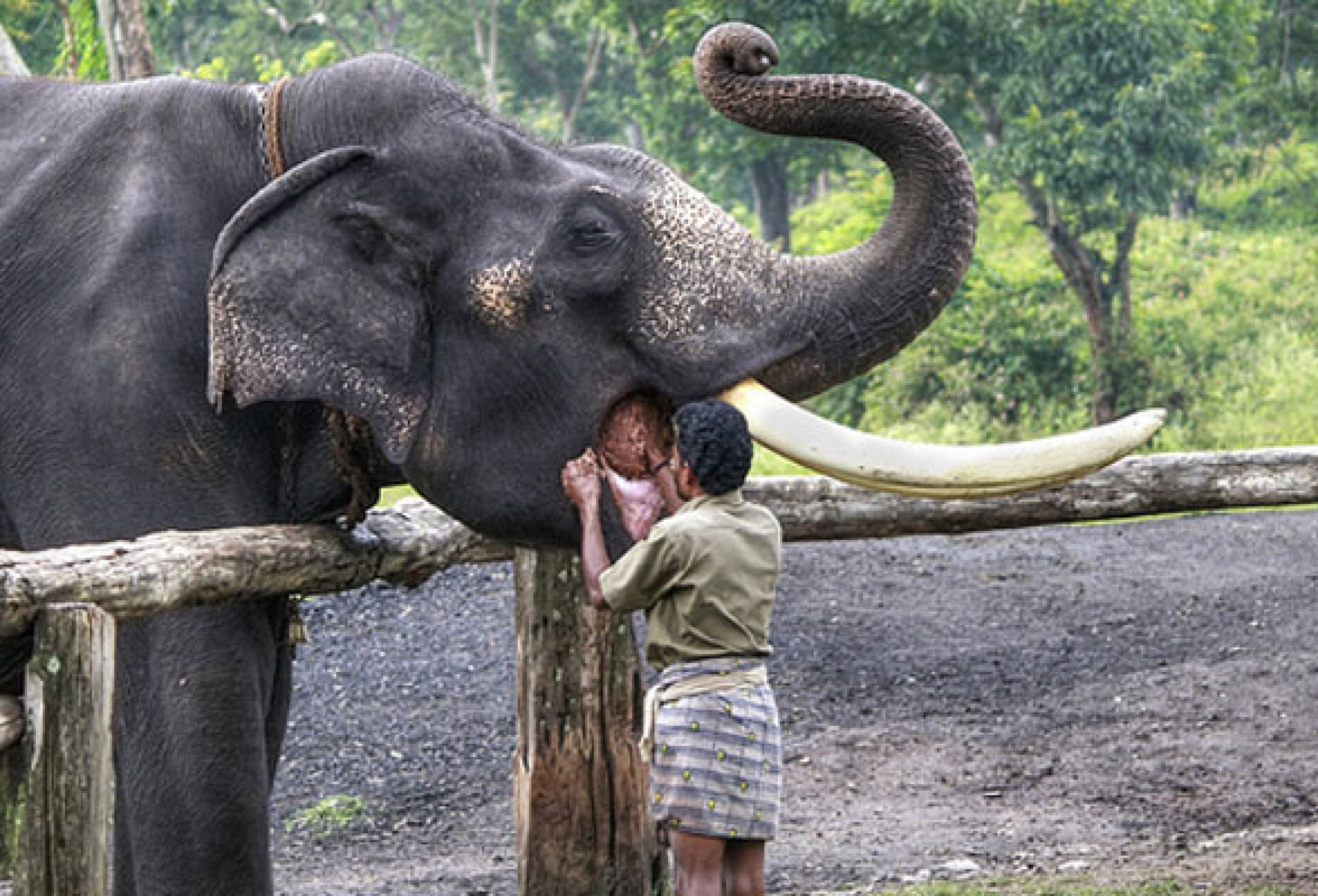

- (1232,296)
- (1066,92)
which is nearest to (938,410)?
(1066,92)

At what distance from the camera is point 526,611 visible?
5.33 meters

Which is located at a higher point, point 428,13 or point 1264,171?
point 428,13

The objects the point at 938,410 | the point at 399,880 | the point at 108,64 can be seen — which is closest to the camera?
the point at 399,880

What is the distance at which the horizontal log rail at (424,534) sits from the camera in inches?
126

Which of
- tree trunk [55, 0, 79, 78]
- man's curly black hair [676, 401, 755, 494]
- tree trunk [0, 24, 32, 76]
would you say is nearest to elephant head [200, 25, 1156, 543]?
man's curly black hair [676, 401, 755, 494]

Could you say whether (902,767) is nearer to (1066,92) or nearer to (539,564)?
(539,564)

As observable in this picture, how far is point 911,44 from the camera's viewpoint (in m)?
17.0

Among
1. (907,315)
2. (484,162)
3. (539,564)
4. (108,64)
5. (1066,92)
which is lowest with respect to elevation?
(539,564)

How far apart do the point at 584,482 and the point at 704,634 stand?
39 centimetres

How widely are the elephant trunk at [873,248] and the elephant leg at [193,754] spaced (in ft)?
3.88

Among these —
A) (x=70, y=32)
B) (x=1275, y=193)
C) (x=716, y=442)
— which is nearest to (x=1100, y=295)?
(x=70, y=32)

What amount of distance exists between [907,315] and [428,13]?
97.4ft

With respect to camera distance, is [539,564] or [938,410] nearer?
[539,564]

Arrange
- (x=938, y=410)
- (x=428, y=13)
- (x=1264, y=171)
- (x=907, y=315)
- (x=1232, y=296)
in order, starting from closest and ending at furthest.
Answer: (x=907, y=315)
(x=938, y=410)
(x=1232, y=296)
(x=1264, y=171)
(x=428, y=13)
